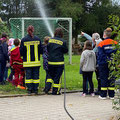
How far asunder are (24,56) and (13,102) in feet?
5.78

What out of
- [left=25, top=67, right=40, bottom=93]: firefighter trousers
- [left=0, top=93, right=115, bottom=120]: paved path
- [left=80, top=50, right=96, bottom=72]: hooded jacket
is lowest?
[left=0, top=93, right=115, bottom=120]: paved path

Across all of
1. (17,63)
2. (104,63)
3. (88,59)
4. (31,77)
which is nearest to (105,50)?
(104,63)

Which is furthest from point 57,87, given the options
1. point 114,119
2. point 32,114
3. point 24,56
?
point 114,119

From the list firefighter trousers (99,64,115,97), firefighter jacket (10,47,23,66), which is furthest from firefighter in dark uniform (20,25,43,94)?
firefighter trousers (99,64,115,97)

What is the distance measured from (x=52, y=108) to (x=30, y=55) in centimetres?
240

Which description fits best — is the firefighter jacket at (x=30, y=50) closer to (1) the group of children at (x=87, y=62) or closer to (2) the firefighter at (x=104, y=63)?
(1) the group of children at (x=87, y=62)

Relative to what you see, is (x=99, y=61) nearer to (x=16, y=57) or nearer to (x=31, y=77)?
(x=31, y=77)

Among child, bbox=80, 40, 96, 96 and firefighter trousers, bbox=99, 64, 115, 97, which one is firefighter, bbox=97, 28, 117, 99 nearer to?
firefighter trousers, bbox=99, 64, 115, 97

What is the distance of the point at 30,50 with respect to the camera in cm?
923

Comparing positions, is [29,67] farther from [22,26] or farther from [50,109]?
[22,26]

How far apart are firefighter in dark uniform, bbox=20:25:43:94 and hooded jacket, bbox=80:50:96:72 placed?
1324mm

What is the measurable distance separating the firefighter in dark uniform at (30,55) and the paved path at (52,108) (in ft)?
2.00

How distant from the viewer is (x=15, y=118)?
631cm

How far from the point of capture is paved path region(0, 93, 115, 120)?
6500 millimetres
